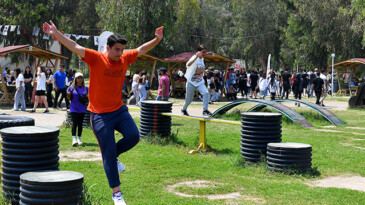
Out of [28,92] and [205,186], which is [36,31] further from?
[205,186]

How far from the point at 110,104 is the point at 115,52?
1.97ft

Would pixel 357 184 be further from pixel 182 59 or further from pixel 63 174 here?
pixel 182 59

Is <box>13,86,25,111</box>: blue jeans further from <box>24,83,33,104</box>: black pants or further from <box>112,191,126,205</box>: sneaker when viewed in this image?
<box>112,191,126,205</box>: sneaker

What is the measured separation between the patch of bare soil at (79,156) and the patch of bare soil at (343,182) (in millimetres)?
4048

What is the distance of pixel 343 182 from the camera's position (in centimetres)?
720

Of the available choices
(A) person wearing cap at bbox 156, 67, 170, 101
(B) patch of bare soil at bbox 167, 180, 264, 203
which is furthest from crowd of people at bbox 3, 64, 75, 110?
(B) patch of bare soil at bbox 167, 180, 264, 203

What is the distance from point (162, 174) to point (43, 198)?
3274mm

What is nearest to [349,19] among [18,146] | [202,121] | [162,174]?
[202,121]

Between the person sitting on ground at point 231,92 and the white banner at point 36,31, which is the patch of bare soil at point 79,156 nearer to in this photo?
the person sitting on ground at point 231,92

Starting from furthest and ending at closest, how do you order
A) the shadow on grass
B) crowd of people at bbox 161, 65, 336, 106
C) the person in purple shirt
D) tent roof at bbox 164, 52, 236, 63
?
tent roof at bbox 164, 52, 236, 63 < crowd of people at bbox 161, 65, 336, 106 < the shadow on grass < the person in purple shirt

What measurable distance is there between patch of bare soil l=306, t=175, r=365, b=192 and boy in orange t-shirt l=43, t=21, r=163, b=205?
3.05 meters

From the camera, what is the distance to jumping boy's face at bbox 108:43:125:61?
214 inches

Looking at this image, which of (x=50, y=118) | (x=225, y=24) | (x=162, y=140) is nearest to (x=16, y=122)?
(x=162, y=140)

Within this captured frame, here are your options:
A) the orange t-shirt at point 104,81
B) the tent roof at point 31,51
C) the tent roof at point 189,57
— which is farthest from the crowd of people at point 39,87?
the orange t-shirt at point 104,81
